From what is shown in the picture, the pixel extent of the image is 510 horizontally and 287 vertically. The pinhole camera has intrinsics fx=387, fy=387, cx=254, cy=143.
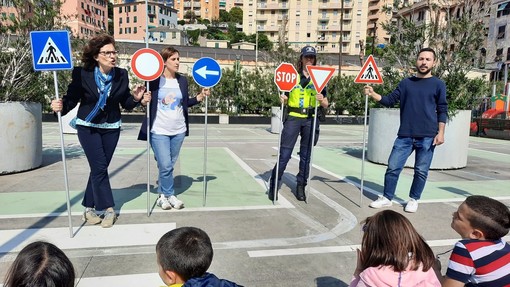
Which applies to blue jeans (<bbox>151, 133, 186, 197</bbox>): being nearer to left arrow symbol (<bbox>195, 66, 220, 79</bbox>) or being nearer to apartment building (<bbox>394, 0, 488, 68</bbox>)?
left arrow symbol (<bbox>195, 66, 220, 79</bbox>)

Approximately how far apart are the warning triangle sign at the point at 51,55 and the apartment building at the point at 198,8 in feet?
495

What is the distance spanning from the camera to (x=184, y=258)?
1.91 m

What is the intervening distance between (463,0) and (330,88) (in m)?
17.7

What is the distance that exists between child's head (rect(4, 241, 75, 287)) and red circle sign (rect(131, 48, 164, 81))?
321cm

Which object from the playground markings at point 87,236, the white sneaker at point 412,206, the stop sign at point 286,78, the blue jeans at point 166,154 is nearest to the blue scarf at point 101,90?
the blue jeans at point 166,154

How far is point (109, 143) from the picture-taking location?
4465 millimetres

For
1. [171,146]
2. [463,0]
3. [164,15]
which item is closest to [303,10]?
[164,15]

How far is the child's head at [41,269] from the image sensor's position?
56.8 inches

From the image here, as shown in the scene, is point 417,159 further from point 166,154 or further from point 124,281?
point 124,281

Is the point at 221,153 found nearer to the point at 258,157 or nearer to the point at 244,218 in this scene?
the point at 258,157

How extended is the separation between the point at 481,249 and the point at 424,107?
3.39m

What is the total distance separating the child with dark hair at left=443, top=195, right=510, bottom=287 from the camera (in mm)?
2074

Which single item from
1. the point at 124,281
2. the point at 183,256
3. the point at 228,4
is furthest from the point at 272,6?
the point at 183,256

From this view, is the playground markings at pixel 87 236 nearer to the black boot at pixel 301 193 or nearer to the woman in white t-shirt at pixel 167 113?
the woman in white t-shirt at pixel 167 113
